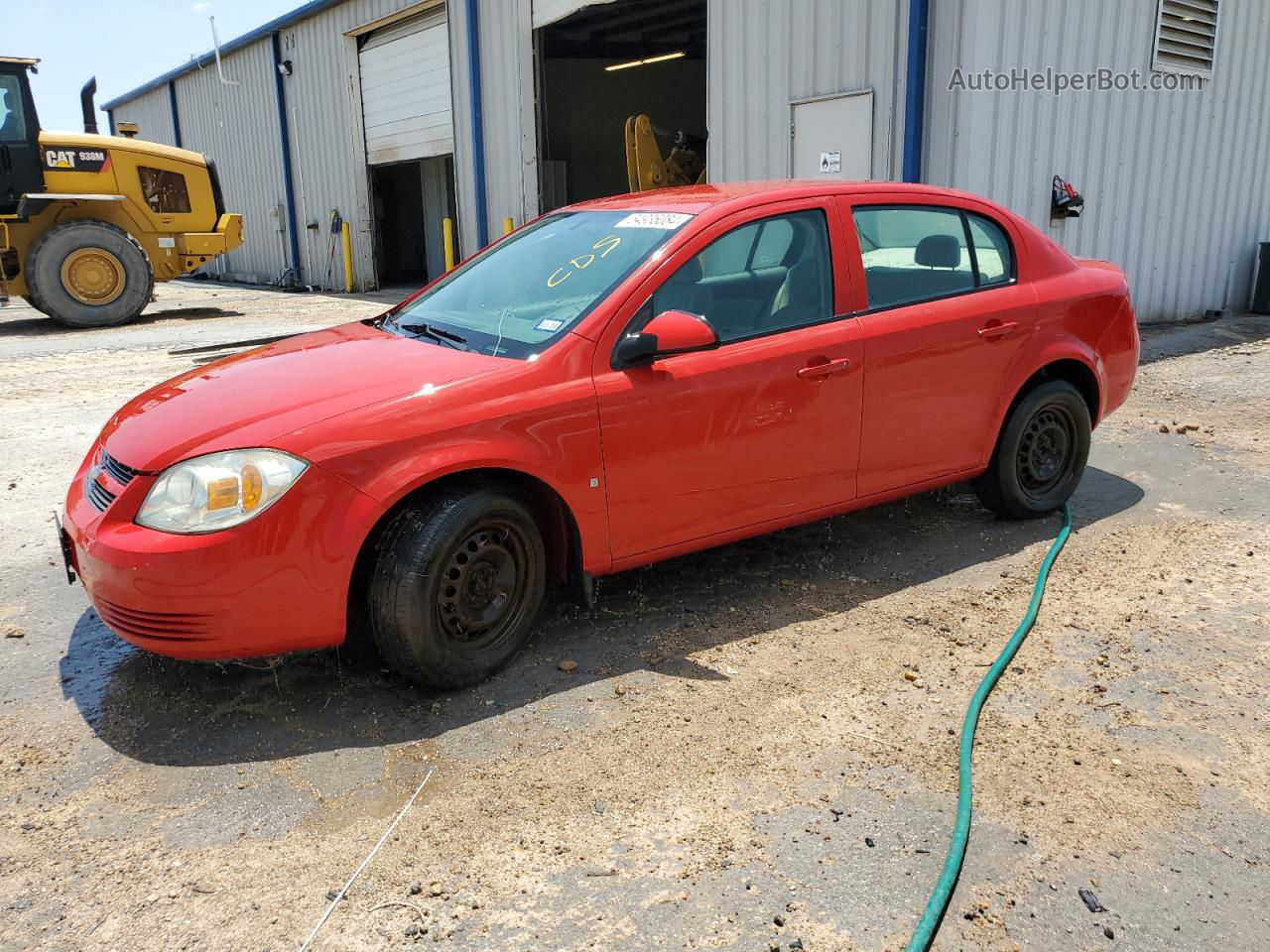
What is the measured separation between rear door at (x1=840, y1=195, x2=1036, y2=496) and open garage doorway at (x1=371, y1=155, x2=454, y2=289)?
16.8 meters

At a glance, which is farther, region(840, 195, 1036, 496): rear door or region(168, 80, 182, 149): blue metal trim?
region(168, 80, 182, 149): blue metal trim

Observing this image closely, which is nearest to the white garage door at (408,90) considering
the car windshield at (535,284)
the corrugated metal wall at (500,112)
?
the corrugated metal wall at (500,112)

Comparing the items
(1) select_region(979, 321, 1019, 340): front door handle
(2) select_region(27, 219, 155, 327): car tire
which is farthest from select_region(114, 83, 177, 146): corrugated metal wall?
(1) select_region(979, 321, 1019, 340): front door handle

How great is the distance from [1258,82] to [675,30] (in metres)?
10.7

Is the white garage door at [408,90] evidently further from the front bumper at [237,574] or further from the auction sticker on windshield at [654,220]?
the front bumper at [237,574]

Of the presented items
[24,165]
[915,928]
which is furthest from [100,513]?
[24,165]

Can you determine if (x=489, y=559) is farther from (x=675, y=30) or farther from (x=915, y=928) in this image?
(x=675, y=30)

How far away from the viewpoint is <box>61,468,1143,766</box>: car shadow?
3.08m

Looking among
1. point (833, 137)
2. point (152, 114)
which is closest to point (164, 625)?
point (833, 137)

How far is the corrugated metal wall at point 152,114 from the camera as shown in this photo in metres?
26.7

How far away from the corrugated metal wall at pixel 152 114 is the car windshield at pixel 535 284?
1035 inches

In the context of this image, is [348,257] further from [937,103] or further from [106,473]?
[106,473]

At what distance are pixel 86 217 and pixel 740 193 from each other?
12308mm

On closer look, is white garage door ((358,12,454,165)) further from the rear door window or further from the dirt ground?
the dirt ground
